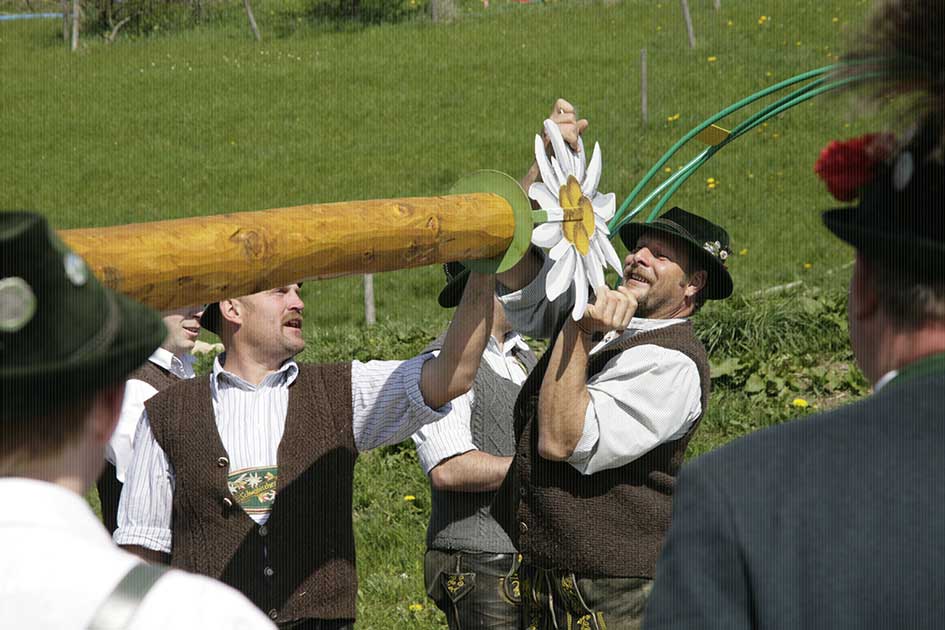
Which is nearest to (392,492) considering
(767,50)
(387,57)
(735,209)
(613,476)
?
(613,476)

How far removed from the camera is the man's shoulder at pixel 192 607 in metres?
1.44

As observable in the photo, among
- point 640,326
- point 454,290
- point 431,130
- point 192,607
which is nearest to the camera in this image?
point 192,607

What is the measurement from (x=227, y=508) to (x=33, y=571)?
1665 millimetres

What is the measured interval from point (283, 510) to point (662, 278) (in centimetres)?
134

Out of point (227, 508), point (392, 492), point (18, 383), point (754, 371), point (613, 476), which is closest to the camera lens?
point (18, 383)

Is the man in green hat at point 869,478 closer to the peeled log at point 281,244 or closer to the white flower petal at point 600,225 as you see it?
the peeled log at point 281,244

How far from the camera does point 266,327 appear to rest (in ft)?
11.0

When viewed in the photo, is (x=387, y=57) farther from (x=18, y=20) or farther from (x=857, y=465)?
(x=857, y=465)

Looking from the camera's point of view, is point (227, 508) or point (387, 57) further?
point (387, 57)

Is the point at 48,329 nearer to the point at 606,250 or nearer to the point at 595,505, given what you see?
the point at 606,250

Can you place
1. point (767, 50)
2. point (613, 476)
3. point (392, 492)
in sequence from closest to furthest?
point (613, 476) → point (392, 492) → point (767, 50)

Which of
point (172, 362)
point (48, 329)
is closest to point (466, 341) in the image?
point (172, 362)

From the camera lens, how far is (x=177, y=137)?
17.4 metres

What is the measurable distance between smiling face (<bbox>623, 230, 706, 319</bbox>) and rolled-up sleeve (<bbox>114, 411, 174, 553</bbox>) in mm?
1464
